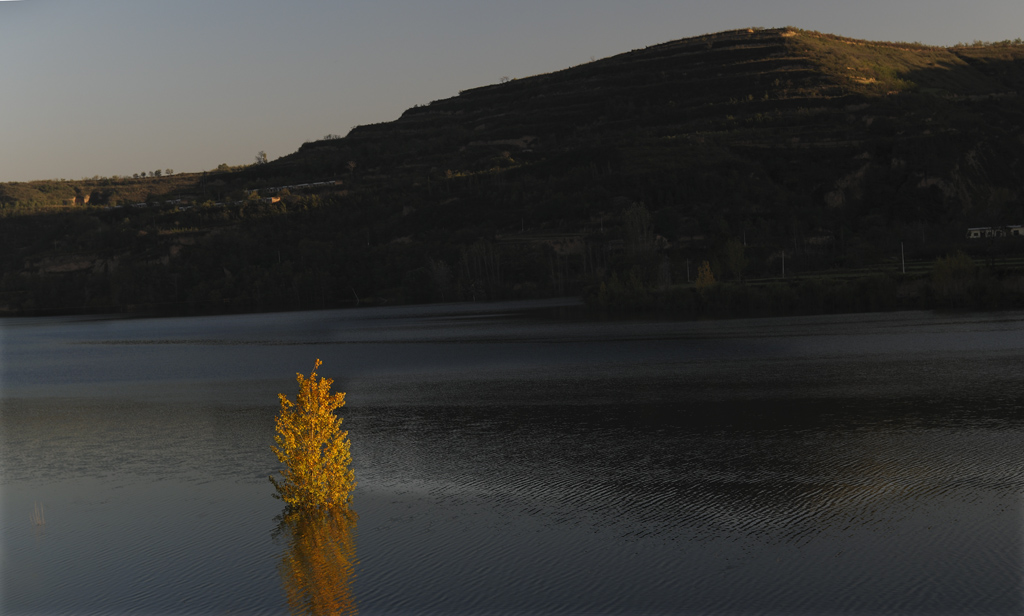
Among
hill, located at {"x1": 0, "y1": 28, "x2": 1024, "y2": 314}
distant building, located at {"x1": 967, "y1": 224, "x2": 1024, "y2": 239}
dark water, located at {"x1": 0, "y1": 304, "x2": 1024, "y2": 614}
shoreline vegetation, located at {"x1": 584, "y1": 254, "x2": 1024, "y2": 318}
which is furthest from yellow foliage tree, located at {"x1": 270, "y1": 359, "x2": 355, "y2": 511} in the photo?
→ distant building, located at {"x1": 967, "y1": 224, "x2": 1024, "y2": 239}

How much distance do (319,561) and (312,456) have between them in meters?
2.14

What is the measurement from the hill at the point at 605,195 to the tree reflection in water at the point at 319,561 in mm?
55943

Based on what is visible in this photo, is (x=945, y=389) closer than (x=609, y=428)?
No

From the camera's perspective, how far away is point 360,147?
17025cm

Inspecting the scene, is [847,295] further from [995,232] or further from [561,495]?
[561,495]

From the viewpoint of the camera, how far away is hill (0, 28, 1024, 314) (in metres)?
97.3

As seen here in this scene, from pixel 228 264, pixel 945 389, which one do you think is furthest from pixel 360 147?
pixel 945 389

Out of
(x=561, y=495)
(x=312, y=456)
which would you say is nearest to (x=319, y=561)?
(x=312, y=456)

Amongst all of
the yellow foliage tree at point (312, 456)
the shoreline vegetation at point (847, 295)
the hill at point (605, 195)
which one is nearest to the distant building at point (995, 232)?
the hill at point (605, 195)

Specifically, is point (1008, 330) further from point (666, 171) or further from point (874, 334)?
point (666, 171)

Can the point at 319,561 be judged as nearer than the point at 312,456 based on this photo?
Yes

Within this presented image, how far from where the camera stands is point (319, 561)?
9.61m

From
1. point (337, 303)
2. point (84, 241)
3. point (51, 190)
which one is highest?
point (51, 190)

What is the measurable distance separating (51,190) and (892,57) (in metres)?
167
